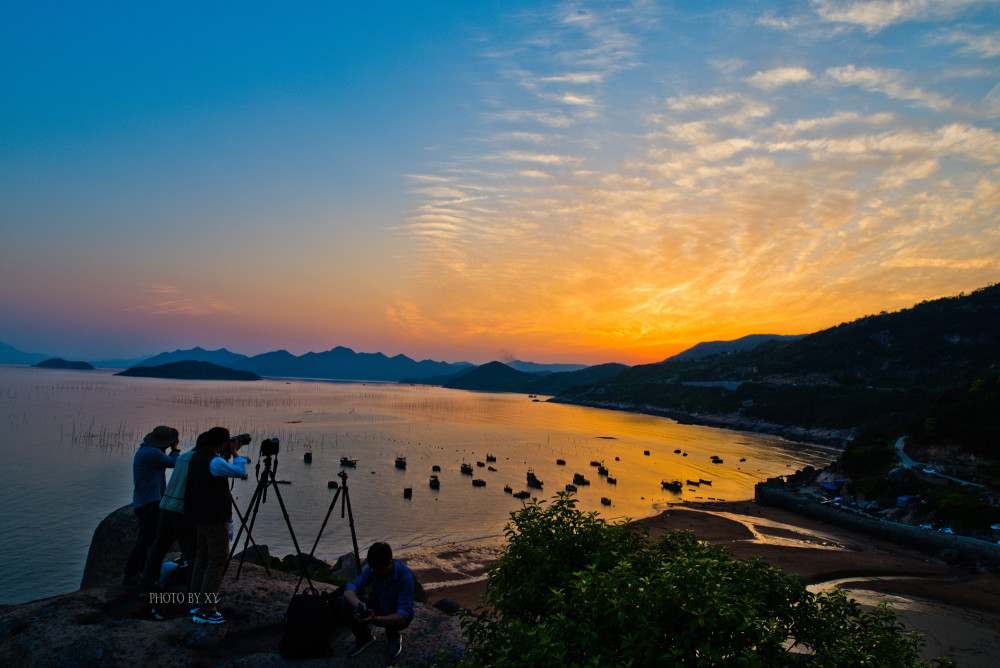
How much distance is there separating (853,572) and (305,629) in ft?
83.8

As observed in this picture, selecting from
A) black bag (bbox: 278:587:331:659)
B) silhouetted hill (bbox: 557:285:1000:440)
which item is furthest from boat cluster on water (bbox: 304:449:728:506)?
silhouetted hill (bbox: 557:285:1000:440)

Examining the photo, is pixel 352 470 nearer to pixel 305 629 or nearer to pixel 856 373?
pixel 305 629

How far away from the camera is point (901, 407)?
70.6 metres

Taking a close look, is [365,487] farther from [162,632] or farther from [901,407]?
[901,407]

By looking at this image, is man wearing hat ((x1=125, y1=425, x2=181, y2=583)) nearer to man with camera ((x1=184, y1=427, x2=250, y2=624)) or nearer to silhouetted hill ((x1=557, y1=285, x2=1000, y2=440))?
man with camera ((x1=184, y1=427, x2=250, y2=624))

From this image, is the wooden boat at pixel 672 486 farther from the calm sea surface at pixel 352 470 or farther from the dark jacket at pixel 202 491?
the dark jacket at pixel 202 491

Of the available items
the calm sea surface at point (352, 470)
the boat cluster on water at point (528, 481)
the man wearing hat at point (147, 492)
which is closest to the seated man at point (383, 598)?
the man wearing hat at point (147, 492)

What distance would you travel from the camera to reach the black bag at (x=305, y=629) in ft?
21.0

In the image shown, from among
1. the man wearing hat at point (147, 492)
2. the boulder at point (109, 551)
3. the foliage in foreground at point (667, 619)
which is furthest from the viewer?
the boulder at point (109, 551)

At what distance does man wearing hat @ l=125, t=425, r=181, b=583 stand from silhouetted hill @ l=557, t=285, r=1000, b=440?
82.9 meters

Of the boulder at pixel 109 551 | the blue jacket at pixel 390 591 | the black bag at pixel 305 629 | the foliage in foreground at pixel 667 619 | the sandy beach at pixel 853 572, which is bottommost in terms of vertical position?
the sandy beach at pixel 853 572

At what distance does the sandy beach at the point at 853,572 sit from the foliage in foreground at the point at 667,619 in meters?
8.31

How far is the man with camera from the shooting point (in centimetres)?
668

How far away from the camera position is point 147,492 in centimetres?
798
